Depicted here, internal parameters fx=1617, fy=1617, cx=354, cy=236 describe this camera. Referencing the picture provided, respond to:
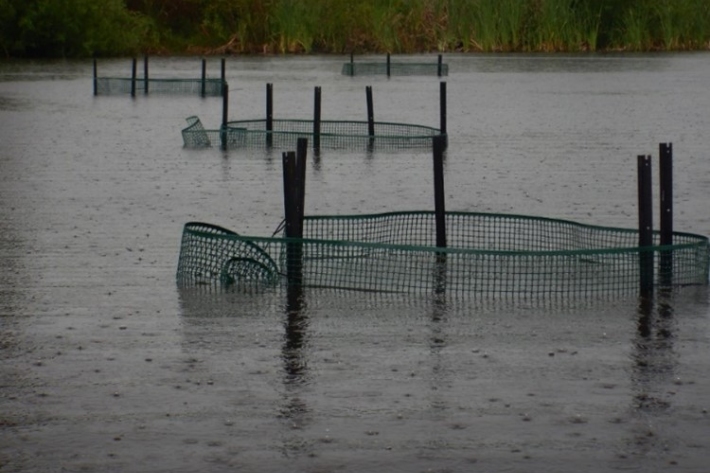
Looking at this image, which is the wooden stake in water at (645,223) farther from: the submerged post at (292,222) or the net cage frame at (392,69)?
the net cage frame at (392,69)

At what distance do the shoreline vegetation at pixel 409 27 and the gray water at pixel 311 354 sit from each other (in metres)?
52.0

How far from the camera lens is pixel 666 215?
13.5 meters

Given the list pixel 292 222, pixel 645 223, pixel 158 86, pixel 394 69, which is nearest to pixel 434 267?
pixel 292 222

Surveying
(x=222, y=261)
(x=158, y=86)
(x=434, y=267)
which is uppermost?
(x=158, y=86)

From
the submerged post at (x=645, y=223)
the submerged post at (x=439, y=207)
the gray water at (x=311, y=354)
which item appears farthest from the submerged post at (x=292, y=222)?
the submerged post at (x=645, y=223)

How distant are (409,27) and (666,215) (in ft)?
214

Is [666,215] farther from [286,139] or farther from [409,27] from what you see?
[409,27]

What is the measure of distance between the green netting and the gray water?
23.3 m

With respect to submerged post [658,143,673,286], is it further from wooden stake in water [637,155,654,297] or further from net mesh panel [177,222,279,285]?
net mesh panel [177,222,279,285]

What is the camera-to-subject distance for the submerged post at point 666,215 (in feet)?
43.5

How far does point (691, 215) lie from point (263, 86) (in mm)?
33344

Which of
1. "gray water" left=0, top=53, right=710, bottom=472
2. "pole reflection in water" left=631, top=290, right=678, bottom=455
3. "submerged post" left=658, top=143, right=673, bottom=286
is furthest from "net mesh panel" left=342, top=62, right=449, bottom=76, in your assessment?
"pole reflection in water" left=631, top=290, right=678, bottom=455

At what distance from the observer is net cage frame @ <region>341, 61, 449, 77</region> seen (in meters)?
59.0

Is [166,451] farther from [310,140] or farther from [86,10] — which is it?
[86,10]
